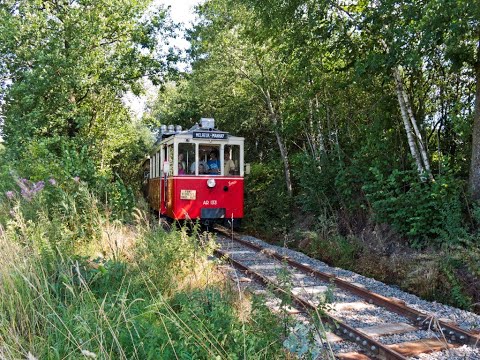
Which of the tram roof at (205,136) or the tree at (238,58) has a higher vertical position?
the tree at (238,58)

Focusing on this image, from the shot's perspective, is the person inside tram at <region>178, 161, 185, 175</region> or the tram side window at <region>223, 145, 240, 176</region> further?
the tram side window at <region>223, 145, 240, 176</region>

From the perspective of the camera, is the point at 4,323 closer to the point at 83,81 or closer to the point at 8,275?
the point at 8,275

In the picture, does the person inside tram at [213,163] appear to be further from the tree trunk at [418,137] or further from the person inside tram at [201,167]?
the tree trunk at [418,137]

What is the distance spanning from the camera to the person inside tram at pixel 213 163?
11.3m

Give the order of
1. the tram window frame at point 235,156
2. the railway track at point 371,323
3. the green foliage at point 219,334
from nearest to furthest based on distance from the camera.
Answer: the green foliage at point 219,334, the railway track at point 371,323, the tram window frame at point 235,156

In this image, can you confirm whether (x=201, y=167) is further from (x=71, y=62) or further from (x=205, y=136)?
(x=71, y=62)

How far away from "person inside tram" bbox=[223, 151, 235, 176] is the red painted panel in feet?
0.61

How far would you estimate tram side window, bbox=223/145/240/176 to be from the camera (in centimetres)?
1149

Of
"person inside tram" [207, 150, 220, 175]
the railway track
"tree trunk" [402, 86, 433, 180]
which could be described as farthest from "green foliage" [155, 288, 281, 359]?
"person inside tram" [207, 150, 220, 175]

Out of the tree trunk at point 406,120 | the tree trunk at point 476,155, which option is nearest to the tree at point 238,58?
the tree trunk at point 406,120

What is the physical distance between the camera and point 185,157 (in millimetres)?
11125

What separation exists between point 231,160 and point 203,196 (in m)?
1.20

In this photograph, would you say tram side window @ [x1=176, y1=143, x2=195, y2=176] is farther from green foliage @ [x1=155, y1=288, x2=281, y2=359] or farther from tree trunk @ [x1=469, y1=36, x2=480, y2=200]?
green foliage @ [x1=155, y1=288, x2=281, y2=359]

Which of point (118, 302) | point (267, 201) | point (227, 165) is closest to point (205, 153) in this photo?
point (227, 165)
